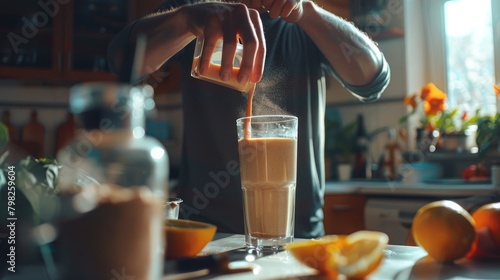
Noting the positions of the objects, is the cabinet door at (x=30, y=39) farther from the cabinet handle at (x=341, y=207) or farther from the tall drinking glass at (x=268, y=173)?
the tall drinking glass at (x=268, y=173)

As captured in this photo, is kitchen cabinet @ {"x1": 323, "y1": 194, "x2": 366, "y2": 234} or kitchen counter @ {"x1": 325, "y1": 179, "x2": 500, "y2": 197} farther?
kitchen cabinet @ {"x1": 323, "y1": 194, "x2": 366, "y2": 234}

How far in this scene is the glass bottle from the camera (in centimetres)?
45

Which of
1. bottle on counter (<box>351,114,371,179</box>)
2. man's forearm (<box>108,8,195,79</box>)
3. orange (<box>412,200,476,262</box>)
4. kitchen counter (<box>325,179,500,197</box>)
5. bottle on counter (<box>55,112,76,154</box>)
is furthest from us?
bottle on counter (<box>55,112,76,154</box>)

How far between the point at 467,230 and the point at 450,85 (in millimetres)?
2290

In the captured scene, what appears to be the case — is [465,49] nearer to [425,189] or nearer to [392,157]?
[392,157]

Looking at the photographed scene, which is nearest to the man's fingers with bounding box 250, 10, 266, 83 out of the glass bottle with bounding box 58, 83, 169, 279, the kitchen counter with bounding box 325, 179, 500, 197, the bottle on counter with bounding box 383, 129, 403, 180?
the glass bottle with bounding box 58, 83, 169, 279

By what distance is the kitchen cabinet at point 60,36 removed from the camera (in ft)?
9.11

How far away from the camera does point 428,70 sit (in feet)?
9.14

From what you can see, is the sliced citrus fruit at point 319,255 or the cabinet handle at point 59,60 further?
the cabinet handle at point 59,60

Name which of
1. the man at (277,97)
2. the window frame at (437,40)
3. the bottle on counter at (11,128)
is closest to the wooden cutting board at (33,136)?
the bottle on counter at (11,128)

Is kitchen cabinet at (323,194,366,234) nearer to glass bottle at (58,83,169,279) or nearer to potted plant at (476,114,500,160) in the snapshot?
potted plant at (476,114,500,160)

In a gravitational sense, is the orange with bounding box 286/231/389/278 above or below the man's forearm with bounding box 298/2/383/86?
below

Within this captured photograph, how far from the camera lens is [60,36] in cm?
286

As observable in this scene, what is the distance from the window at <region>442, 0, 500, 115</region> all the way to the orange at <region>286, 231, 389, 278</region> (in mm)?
2279
